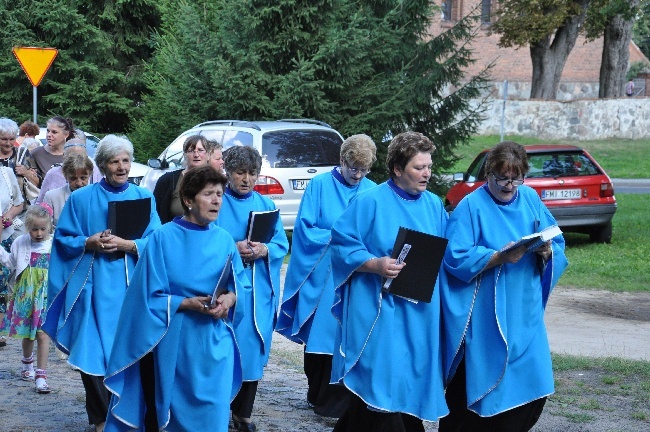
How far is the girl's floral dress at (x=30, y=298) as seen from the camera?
874 centimetres

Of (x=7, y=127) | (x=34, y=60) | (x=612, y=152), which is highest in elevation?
(x=34, y=60)

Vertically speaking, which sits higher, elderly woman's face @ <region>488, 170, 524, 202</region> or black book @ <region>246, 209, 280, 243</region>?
elderly woman's face @ <region>488, 170, 524, 202</region>

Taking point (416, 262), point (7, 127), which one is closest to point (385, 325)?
point (416, 262)

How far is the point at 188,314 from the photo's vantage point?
5867mm

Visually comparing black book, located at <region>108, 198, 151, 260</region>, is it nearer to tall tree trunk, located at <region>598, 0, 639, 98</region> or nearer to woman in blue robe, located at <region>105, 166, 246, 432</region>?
woman in blue robe, located at <region>105, 166, 246, 432</region>

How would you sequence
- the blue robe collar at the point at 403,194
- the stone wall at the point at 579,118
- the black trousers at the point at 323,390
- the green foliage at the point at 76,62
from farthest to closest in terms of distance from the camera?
the stone wall at the point at 579,118 → the green foliage at the point at 76,62 → the black trousers at the point at 323,390 → the blue robe collar at the point at 403,194

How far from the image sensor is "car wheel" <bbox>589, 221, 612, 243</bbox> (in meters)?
18.3

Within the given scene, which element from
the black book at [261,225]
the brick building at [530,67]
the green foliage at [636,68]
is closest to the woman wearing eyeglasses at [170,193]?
the black book at [261,225]

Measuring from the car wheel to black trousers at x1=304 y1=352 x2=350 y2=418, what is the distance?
35.6ft

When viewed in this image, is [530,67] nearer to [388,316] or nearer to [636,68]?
→ [636,68]

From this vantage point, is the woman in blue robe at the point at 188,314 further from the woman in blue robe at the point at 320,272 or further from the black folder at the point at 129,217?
the woman in blue robe at the point at 320,272

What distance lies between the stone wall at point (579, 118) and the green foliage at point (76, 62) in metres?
14.5

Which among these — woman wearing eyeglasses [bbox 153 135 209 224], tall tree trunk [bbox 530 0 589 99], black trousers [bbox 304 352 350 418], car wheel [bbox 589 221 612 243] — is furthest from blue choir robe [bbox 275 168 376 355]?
tall tree trunk [bbox 530 0 589 99]

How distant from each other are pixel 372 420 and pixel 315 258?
7.43 ft
